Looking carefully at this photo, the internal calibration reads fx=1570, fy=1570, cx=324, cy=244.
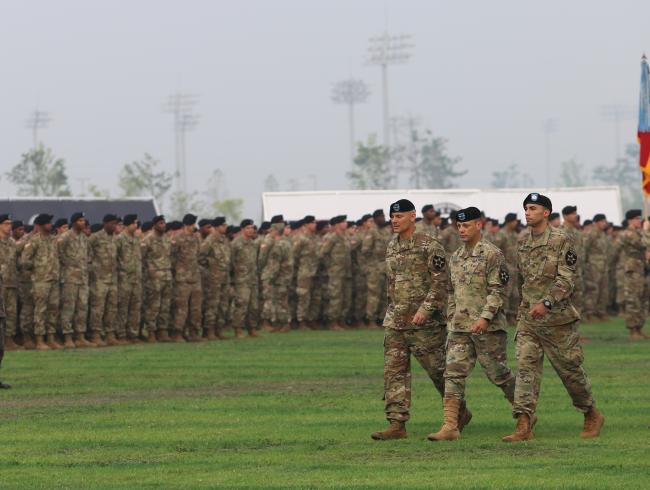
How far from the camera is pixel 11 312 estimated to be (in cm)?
2545

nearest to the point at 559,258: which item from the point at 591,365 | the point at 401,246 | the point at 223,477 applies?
the point at 401,246

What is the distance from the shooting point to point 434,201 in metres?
40.6

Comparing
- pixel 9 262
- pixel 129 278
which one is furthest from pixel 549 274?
pixel 129 278

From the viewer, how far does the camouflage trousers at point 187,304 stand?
90.0ft

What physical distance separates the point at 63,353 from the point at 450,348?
12.0 metres

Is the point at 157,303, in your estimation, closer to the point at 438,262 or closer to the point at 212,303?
the point at 212,303

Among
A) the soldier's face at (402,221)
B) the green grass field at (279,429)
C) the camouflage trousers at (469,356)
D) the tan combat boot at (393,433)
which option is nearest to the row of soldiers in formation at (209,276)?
the green grass field at (279,429)

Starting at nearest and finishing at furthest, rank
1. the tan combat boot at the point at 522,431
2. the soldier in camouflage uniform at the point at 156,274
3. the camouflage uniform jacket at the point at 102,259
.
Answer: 1. the tan combat boot at the point at 522,431
2. the camouflage uniform jacket at the point at 102,259
3. the soldier in camouflage uniform at the point at 156,274

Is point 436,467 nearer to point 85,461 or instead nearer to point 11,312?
point 85,461

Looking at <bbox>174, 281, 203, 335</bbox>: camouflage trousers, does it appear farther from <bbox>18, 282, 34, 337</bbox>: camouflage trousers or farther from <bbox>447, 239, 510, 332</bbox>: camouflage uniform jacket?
<bbox>447, 239, 510, 332</bbox>: camouflage uniform jacket

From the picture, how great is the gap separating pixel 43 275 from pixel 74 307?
33.0 inches

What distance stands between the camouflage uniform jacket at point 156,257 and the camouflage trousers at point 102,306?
83cm

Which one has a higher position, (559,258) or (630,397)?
(559,258)

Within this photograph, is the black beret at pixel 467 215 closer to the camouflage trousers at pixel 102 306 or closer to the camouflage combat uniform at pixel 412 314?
the camouflage combat uniform at pixel 412 314
